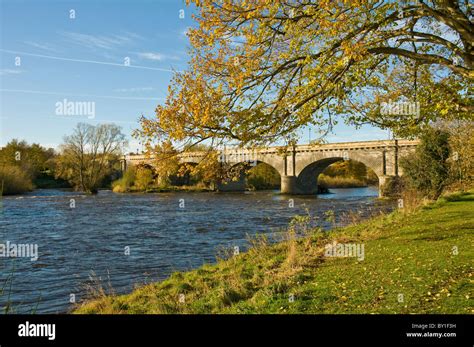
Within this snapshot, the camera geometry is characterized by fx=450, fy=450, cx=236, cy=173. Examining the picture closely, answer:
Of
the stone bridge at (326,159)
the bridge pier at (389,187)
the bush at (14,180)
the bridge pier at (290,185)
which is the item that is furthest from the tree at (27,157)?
the bridge pier at (389,187)

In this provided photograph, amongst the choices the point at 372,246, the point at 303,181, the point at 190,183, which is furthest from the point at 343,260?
the point at 190,183

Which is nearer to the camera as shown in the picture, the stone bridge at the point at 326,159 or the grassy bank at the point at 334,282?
the grassy bank at the point at 334,282

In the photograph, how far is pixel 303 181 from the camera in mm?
66688

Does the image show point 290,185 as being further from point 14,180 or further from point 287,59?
point 287,59

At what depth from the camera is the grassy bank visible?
25.8ft

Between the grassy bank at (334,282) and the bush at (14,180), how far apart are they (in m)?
48.0

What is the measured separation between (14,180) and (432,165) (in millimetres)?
48934

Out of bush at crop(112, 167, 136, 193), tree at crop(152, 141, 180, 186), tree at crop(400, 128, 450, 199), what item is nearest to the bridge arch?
bush at crop(112, 167, 136, 193)

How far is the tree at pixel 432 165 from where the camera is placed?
29.9 metres

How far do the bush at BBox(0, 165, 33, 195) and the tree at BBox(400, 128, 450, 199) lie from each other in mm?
45050

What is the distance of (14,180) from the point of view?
56.7 metres

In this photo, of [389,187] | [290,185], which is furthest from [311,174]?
[389,187]

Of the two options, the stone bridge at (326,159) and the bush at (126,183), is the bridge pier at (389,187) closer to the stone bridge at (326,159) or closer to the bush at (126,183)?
the stone bridge at (326,159)
